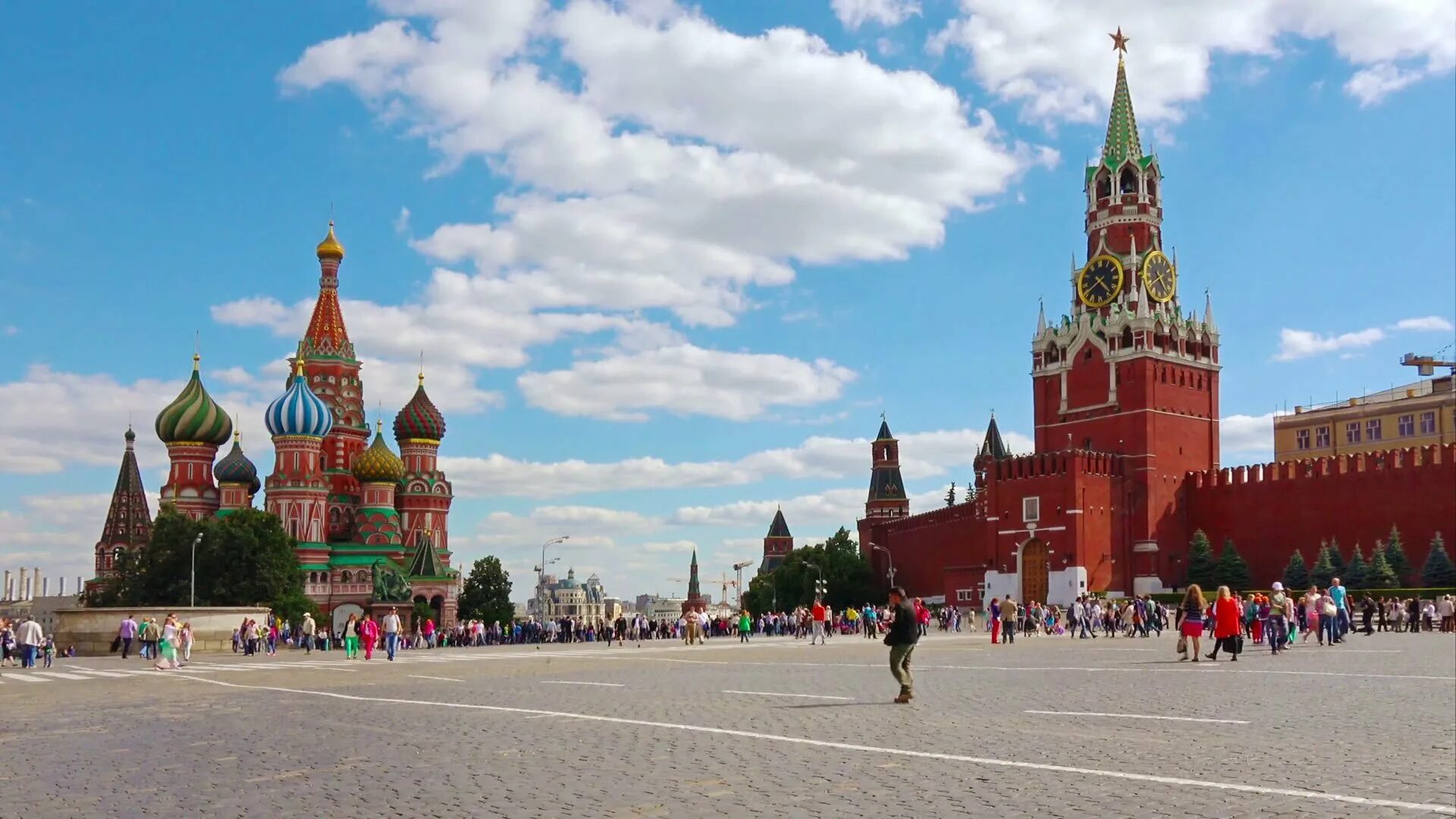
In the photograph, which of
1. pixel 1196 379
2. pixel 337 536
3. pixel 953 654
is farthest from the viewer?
pixel 337 536

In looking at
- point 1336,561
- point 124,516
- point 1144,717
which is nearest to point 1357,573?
point 1336,561

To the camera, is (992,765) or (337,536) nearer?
(992,765)

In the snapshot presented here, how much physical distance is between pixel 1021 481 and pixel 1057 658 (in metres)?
45.8

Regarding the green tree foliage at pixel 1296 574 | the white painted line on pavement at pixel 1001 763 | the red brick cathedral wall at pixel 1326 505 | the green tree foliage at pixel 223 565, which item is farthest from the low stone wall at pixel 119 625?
the red brick cathedral wall at pixel 1326 505

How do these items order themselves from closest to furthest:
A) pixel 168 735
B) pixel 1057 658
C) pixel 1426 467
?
pixel 168 735
pixel 1057 658
pixel 1426 467

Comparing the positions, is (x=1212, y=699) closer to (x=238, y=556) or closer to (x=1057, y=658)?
(x=1057, y=658)

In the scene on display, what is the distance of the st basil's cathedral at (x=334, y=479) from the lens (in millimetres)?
77562

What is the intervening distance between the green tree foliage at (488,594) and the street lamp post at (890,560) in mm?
25095

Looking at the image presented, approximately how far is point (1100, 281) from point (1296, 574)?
66.9 ft

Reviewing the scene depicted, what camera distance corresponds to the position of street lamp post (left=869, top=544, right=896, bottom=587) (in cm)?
8675

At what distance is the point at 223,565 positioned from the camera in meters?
67.6

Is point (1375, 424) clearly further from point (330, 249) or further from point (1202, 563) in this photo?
point (330, 249)

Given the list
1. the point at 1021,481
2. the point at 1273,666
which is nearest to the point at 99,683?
the point at 1273,666

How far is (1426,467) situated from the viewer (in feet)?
199
